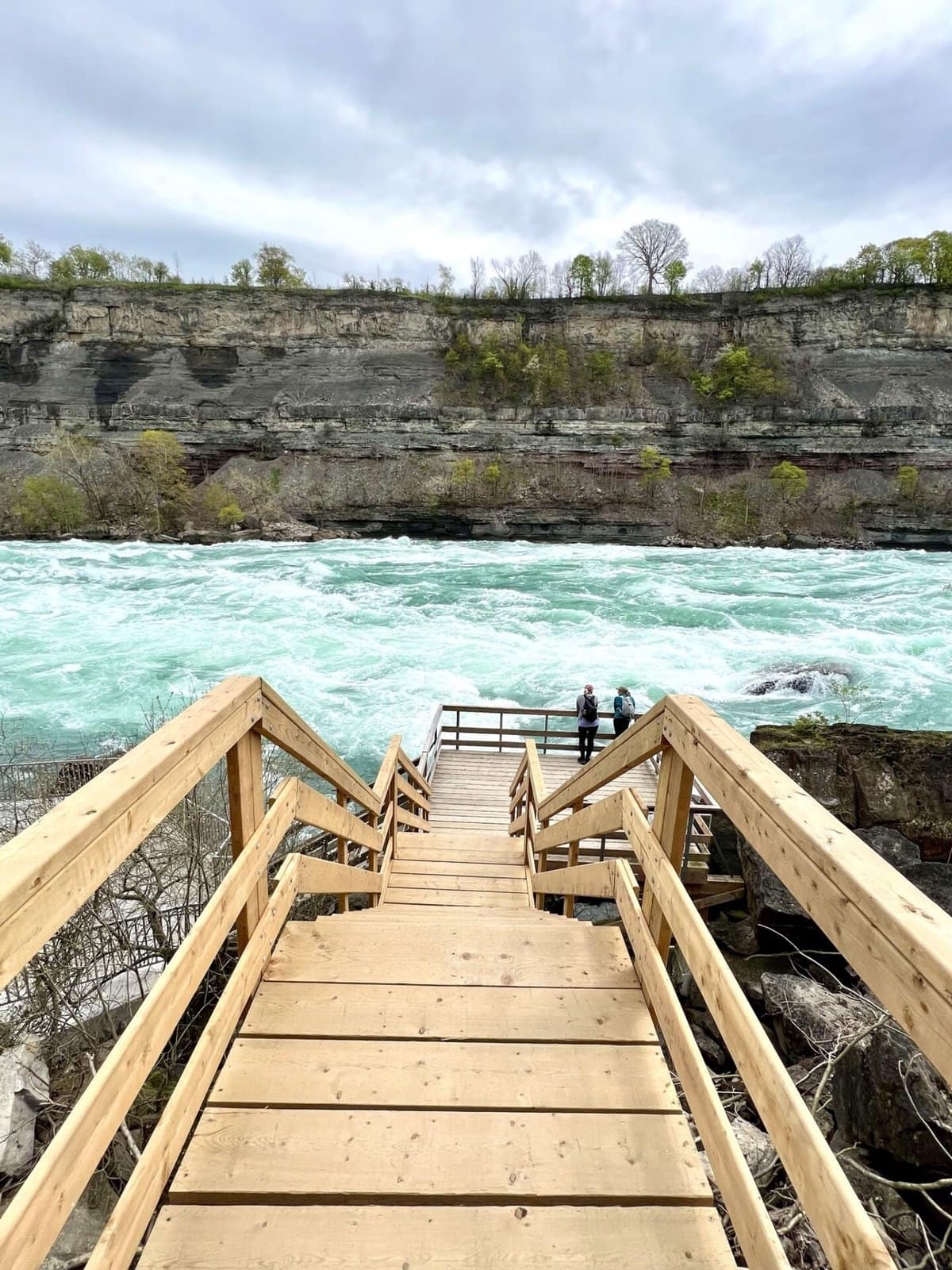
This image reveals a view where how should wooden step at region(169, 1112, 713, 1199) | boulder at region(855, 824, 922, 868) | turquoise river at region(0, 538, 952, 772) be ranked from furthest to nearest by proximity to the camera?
turquoise river at region(0, 538, 952, 772) → boulder at region(855, 824, 922, 868) → wooden step at region(169, 1112, 713, 1199)

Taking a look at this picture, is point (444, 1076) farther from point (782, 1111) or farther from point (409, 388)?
point (409, 388)

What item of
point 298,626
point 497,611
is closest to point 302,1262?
point 298,626

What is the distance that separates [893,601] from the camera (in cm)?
2462

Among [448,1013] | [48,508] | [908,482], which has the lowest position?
[448,1013]

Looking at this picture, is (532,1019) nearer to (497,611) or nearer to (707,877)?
(707,877)

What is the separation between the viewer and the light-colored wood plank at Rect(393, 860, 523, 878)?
5.15 metres

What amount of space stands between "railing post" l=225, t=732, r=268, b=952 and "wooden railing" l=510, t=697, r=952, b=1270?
1.33 metres

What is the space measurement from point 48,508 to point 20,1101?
137ft

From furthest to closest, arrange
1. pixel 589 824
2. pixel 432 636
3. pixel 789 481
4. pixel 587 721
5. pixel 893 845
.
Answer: pixel 789 481
pixel 432 636
pixel 587 721
pixel 893 845
pixel 589 824

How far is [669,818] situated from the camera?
2154 millimetres

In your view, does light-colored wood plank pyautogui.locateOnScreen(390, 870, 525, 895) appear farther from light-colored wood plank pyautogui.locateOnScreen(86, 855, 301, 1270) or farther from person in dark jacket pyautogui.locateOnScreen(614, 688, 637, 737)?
person in dark jacket pyautogui.locateOnScreen(614, 688, 637, 737)

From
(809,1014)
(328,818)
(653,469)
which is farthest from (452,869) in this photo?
(653,469)

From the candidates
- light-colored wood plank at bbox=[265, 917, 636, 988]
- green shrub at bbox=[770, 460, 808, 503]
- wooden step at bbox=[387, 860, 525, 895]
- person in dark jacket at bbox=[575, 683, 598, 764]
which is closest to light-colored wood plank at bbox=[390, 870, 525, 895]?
wooden step at bbox=[387, 860, 525, 895]

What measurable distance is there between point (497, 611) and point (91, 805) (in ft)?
73.4
